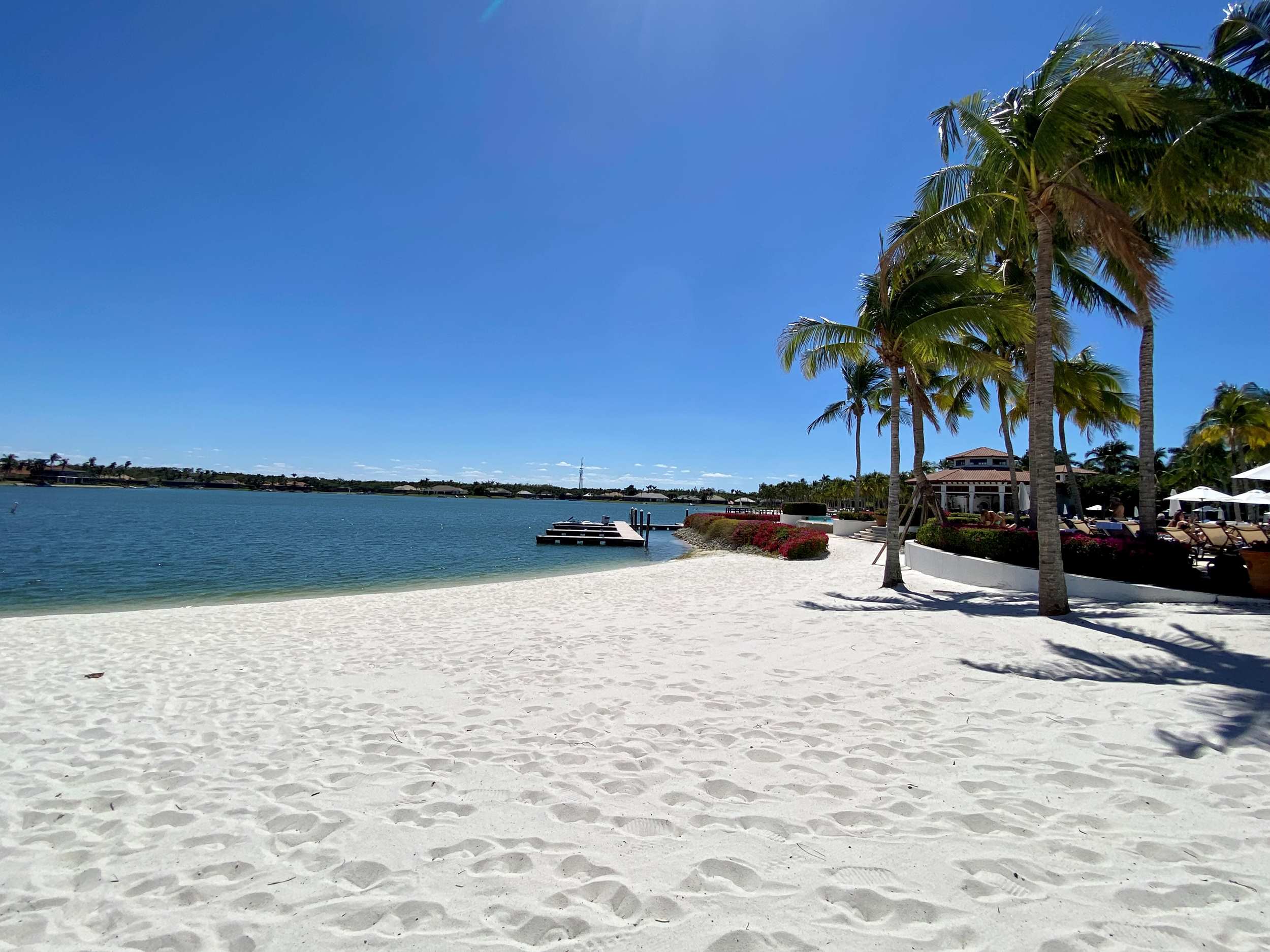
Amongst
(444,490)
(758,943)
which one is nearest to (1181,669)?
(758,943)

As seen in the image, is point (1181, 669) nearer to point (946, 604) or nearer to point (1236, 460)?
point (946, 604)

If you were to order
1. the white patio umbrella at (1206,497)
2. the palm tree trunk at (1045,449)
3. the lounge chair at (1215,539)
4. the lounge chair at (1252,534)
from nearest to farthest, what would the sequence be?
the palm tree trunk at (1045,449), the lounge chair at (1215,539), the lounge chair at (1252,534), the white patio umbrella at (1206,497)

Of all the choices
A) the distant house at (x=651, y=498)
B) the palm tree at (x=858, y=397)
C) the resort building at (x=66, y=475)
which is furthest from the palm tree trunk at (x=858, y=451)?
the resort building at (x=66, y=475)

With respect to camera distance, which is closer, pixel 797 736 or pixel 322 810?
pixel 322 810

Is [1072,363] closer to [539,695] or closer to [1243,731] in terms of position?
[1243,731]

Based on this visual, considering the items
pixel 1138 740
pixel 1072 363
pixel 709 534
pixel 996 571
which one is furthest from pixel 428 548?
pixel 1138 740

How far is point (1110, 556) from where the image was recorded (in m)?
10.5

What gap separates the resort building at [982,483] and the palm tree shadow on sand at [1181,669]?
17956 mm

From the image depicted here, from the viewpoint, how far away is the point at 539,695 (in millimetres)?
5262

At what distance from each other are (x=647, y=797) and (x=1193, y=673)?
5.65m

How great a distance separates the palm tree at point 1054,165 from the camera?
8.00 m

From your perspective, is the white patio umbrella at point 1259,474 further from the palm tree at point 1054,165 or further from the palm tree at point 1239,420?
the palm tree at point 1239,420

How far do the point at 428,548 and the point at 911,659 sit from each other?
1101 inches

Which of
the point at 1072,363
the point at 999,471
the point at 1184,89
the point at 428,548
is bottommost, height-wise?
the point at 428,548
